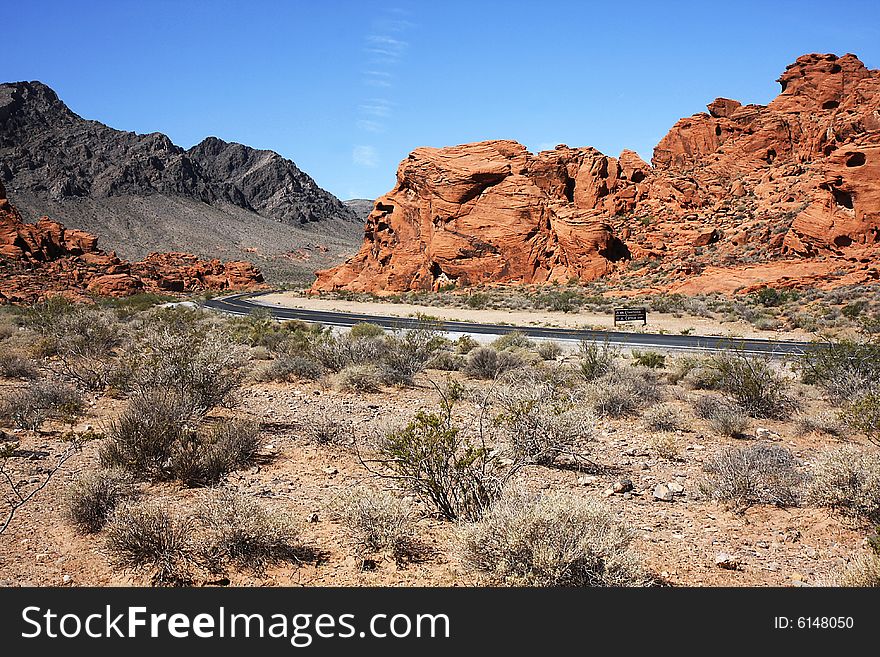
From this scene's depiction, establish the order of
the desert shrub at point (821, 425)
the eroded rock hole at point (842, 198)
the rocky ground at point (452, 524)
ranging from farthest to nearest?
the eroded rock hole at point (842, 198) → the desert shrub at point (821, 425) → the rocky ground at point (452, 524)

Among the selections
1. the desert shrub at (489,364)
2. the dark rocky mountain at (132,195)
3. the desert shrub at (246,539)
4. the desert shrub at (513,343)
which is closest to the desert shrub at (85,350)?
the desert shrub at (246,539)

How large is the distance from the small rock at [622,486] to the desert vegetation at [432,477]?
4 cm

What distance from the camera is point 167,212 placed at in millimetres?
126500

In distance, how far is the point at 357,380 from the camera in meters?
12.1

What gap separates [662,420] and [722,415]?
898 millimetres

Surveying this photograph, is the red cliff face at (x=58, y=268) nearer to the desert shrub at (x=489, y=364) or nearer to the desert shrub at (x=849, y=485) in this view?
the desert shrub at (x=489, y=364)

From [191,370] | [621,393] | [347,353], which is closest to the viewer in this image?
[191,370]

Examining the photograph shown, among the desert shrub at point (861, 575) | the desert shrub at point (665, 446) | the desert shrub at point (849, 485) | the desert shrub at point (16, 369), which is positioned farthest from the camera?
the desert shrub at point (16, 369)

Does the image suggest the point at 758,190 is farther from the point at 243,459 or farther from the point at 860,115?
the point at 243,459

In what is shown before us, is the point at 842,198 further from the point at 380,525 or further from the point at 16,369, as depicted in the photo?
the point at 16,369

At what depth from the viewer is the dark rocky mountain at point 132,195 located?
371 feet

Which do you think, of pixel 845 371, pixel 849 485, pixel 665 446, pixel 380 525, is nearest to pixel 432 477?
pixel 380 525

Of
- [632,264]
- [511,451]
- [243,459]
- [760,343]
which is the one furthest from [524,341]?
[632,264]

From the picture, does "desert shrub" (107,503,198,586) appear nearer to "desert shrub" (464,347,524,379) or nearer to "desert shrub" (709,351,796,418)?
"desert shrub" (709,351,796,418)
